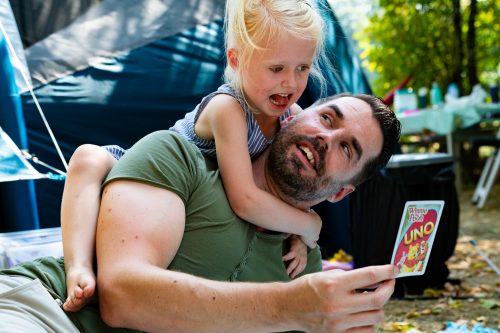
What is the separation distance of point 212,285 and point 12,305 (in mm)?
443

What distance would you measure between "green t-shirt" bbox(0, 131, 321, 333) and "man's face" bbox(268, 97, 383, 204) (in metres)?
0.19

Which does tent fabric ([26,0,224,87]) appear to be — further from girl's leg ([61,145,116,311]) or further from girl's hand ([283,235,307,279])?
girl's hand ([283,235,307,279])

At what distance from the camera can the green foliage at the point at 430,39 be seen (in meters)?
9.37

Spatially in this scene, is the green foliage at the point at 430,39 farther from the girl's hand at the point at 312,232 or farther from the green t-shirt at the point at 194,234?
the green t-shirt at the point at 194,234

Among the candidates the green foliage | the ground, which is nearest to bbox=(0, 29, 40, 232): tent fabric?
the ground

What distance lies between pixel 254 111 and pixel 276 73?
5.9 inches

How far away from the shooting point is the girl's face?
2080 mm

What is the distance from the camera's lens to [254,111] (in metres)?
2.15

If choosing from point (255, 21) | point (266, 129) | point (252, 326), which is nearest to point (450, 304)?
Answer: point (266, 129)

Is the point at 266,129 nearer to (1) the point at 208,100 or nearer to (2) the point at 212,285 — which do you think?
(1) the point at 208,100

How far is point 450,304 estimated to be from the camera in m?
3.57

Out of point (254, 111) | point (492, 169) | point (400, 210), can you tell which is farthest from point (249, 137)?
point (492, 169)

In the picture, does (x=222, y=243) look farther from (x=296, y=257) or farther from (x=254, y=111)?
(x=254, y=111)

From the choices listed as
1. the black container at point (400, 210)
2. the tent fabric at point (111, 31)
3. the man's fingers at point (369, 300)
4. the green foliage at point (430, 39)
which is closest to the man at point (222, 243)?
the man's fingers at point (369, 300)
